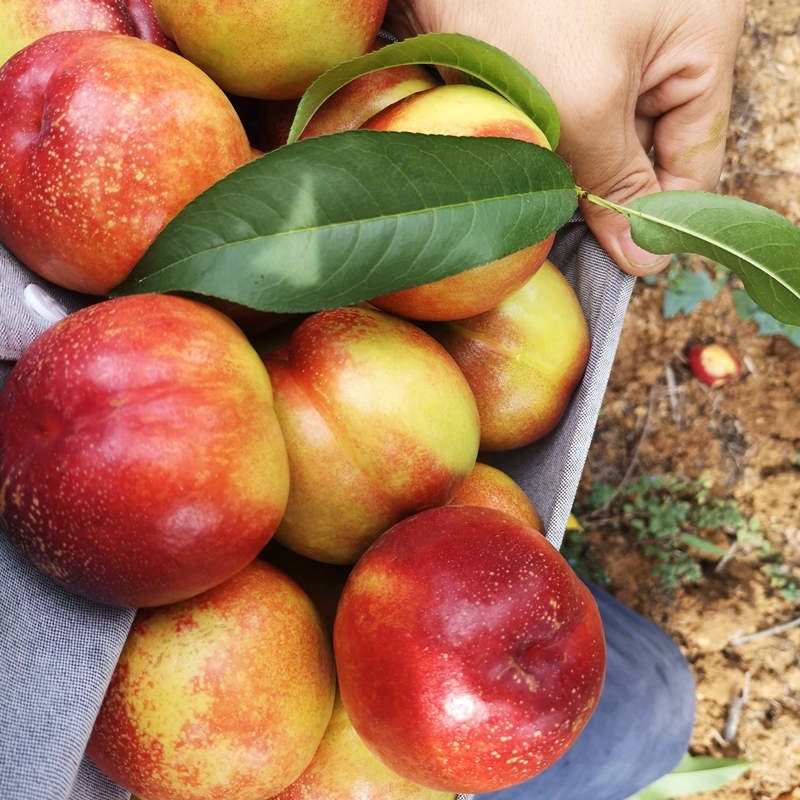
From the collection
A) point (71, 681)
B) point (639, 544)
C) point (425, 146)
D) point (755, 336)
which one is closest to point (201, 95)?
point (425, 146)

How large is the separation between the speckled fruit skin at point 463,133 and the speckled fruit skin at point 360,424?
4cm

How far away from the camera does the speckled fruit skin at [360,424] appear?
0.75 metres

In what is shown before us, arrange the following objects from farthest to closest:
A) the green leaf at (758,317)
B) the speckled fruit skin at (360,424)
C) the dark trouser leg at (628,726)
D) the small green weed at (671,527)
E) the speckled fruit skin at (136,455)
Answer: the green leaf at (758,317), the small green weed at (671,527), the dark trouser leg at (628,726), the speckled fruit skin at (360,424), the speckled fruit skin at (136,455)

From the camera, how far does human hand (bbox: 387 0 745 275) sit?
949 millimetres

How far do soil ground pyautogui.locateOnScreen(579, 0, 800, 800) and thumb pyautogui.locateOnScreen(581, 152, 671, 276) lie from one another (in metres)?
0.97

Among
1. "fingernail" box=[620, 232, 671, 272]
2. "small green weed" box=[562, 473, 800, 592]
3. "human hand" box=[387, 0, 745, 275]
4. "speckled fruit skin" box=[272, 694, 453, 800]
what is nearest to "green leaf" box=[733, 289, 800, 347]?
"small green weed" box=[562, 473, 800, 592]

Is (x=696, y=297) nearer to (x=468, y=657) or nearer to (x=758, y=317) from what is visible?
(x=758, y=317)

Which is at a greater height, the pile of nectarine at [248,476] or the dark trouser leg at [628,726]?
the pile of nectarine at [248,476]

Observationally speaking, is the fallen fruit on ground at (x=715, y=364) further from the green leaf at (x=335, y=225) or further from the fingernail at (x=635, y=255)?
the green leaf at (x=335, y=225)

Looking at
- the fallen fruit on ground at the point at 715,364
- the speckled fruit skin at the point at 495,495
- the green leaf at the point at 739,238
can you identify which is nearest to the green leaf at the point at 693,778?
the fallen fruit on ground at the point at 715,364

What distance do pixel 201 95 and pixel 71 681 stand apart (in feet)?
1.69

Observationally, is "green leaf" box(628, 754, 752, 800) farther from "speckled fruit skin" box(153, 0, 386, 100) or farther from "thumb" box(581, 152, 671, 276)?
"speckled fruit skin" box(153, 0, 386, 100)

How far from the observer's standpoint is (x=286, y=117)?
0.92 meters

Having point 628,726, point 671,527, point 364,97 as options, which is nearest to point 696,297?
point 671,527
